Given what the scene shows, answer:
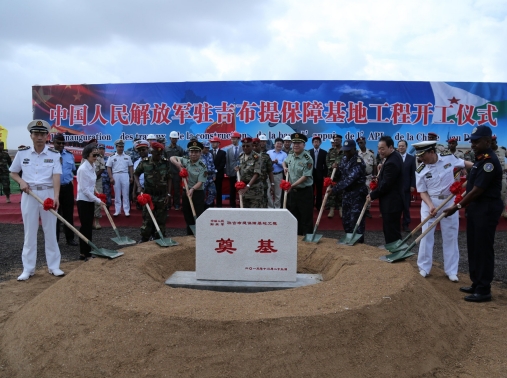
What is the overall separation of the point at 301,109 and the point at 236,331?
830cm

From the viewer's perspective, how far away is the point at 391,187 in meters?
5.51

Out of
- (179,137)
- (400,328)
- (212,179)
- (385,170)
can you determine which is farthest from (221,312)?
(179,137)

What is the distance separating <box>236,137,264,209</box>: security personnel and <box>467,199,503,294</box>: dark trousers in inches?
126

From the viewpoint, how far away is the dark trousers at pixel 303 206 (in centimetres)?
649

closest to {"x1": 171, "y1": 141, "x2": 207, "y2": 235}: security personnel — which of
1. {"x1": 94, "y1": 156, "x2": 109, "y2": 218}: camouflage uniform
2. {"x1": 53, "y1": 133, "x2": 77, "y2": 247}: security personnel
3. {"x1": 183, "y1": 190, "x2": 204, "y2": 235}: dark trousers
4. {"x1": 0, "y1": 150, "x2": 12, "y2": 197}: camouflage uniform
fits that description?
{"x1": 183, "y1": 190, "x2": 204, "y2": 235}: dark trousers

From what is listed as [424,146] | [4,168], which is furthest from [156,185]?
[4,168]

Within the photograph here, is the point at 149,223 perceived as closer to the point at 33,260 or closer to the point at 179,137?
the point at 33,260

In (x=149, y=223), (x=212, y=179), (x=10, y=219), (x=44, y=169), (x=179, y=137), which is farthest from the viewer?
(x=179, y=137)

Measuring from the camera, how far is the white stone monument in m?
4.24

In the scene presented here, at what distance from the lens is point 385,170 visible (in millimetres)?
5465

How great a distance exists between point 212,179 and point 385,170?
4.51 m

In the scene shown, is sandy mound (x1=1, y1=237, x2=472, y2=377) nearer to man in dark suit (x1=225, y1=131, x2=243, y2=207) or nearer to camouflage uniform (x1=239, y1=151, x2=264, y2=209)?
camouflage uniform (x1=239, y1=151, x2=264, y2=209)

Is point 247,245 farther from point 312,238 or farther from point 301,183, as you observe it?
point 301,183

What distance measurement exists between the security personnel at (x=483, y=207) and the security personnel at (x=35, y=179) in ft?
15.4
